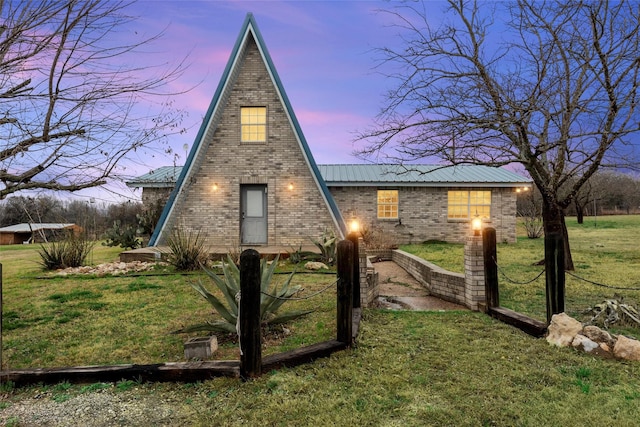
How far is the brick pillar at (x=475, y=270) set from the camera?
20.2 feet

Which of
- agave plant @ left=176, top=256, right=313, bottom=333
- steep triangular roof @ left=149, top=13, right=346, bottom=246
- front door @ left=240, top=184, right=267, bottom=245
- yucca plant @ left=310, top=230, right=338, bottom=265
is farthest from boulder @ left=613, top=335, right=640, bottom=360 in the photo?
front door @ left=240, top=184, right=267, bottom=245

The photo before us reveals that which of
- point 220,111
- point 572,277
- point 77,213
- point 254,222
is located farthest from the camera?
point 254,222

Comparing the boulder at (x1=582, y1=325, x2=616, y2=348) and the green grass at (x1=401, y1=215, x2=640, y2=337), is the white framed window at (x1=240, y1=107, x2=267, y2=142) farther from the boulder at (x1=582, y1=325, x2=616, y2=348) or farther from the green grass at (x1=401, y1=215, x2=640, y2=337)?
the boulder at (x1=582, y1=325, x2=616, y2=348)

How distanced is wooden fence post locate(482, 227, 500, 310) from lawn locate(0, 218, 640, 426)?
0.37 meters

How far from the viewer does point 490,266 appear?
19.0 ft

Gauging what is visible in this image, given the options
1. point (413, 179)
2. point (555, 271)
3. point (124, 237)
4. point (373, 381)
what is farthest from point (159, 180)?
point (555, 271)

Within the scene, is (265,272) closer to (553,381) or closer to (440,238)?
(553,381)

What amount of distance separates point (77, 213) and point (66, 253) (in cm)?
191

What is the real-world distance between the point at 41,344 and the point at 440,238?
16.3 m

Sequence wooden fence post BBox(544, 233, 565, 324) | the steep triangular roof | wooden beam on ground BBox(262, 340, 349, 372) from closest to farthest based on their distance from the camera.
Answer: wooden beam on ground BBox(262, 340, 349, 372) → wooden fence post BBox(544, 233, 565, 324) → the steep triangular roof

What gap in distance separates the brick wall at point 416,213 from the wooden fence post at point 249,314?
14.5 metres

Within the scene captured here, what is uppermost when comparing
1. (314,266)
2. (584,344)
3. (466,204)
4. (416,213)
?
(466,204)

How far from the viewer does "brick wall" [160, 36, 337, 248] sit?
12.8 m

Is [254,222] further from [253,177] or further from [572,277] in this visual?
[572,277]
